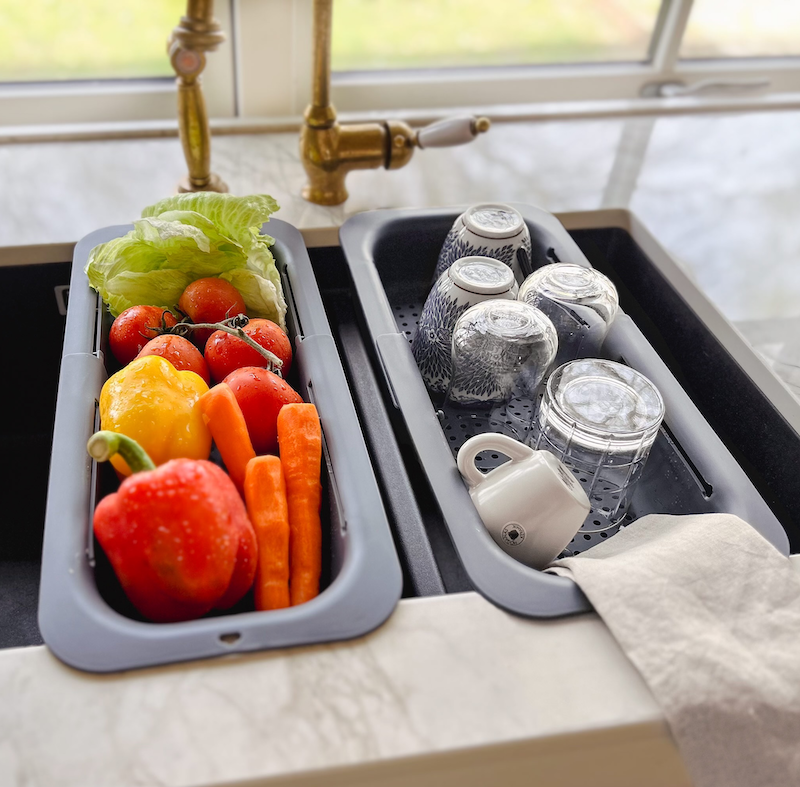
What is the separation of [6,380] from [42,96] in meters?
0.51

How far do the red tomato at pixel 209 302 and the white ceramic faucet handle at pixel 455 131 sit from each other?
368 mm

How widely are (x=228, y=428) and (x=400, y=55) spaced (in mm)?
1000

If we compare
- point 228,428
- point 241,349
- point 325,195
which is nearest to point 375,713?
point 228,428

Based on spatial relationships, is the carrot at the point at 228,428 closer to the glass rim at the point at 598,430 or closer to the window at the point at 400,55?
the glass rim at the point at 598,430

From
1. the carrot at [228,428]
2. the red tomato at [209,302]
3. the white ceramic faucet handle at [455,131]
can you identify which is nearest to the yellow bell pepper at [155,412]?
the carrot at [228,428]

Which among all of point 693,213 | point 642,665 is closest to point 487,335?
point 642,665

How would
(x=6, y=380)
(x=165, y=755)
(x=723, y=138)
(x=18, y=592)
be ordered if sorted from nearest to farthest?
(x=165, y=755), (x=18, y=592), (x=6, y=380), (x=723, y=138)

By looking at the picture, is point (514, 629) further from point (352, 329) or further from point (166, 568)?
point (352, 329)

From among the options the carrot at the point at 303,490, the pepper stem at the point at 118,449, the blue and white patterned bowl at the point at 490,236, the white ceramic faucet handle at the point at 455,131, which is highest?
the white ceramic faucet handle at the point at 455,131

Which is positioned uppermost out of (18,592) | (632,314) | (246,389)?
(246,389)

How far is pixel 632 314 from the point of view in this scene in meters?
1.07

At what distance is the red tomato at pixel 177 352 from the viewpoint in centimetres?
76

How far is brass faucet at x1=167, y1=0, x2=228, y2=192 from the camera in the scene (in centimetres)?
91

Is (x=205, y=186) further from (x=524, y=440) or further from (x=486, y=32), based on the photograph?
(x=486, y=32)
